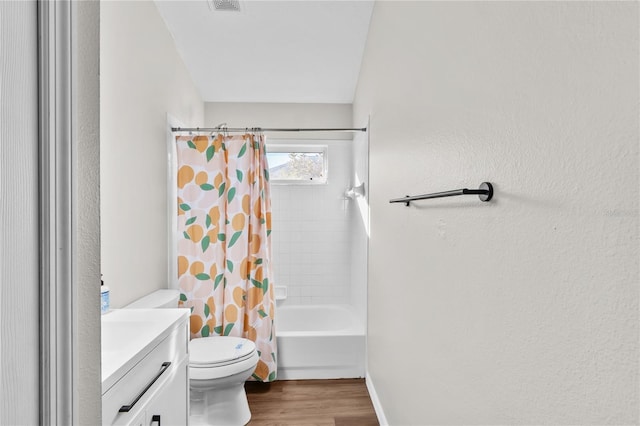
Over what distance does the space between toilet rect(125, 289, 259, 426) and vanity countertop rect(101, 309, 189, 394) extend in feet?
1.71

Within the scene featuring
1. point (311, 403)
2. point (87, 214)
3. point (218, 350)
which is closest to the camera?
point (87, 214)

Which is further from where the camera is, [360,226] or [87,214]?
[360,226]

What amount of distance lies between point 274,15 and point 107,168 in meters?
1.36

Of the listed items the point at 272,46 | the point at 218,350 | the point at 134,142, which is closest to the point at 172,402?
the point at 218,350

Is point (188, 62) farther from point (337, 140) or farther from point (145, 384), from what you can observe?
point (145, 384)

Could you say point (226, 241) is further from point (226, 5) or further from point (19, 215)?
point (19, 215)

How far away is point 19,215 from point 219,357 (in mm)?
1802

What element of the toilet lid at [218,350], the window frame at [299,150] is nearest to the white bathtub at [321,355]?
the toilet lid at [218,350]

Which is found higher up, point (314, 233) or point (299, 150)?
point (299, 150)

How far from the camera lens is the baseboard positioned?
6.45 ft

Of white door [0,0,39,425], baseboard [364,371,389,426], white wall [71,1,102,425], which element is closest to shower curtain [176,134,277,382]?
baseboard [364,371,389,426]

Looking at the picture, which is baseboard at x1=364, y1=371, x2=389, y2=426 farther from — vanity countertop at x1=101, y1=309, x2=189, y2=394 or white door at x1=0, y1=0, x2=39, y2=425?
white door at x1=0, y1=0, x2=39, y2=425

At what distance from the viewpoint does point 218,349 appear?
2197 mm

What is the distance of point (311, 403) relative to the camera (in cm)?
237
